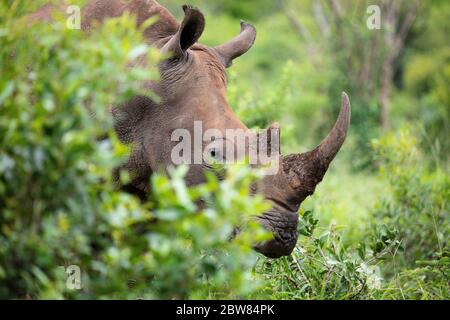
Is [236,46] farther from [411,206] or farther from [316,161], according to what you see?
[411,206]

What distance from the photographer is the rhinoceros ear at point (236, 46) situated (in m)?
6.55

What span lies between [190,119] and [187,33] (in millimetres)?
620

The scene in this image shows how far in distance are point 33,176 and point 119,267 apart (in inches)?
20.8

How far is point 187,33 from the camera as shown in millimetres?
5895

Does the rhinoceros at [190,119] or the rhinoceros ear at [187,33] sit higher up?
the rhinoceros ear at [187,33]

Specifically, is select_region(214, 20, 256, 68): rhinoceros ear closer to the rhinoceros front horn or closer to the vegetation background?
the vegetation background

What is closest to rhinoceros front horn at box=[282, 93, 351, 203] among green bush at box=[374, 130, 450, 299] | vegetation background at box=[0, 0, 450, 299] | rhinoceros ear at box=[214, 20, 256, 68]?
vegetation background at box=[0, 0, 450, 299]

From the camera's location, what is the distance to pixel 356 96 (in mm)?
17484

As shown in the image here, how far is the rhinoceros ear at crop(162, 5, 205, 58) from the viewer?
5.74m

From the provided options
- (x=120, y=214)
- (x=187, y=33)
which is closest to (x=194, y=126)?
(x=187, y=33)

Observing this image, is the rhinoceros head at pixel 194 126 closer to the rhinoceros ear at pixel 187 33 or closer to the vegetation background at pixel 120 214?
the rhinoceros ear at pixel 187 33

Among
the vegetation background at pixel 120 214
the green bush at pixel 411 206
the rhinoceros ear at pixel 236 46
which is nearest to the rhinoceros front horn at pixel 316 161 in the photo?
the vegetation background at pixel 120 214

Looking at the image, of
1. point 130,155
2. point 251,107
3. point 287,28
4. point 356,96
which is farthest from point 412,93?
point 130,155

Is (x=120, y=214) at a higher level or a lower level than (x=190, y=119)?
higher
